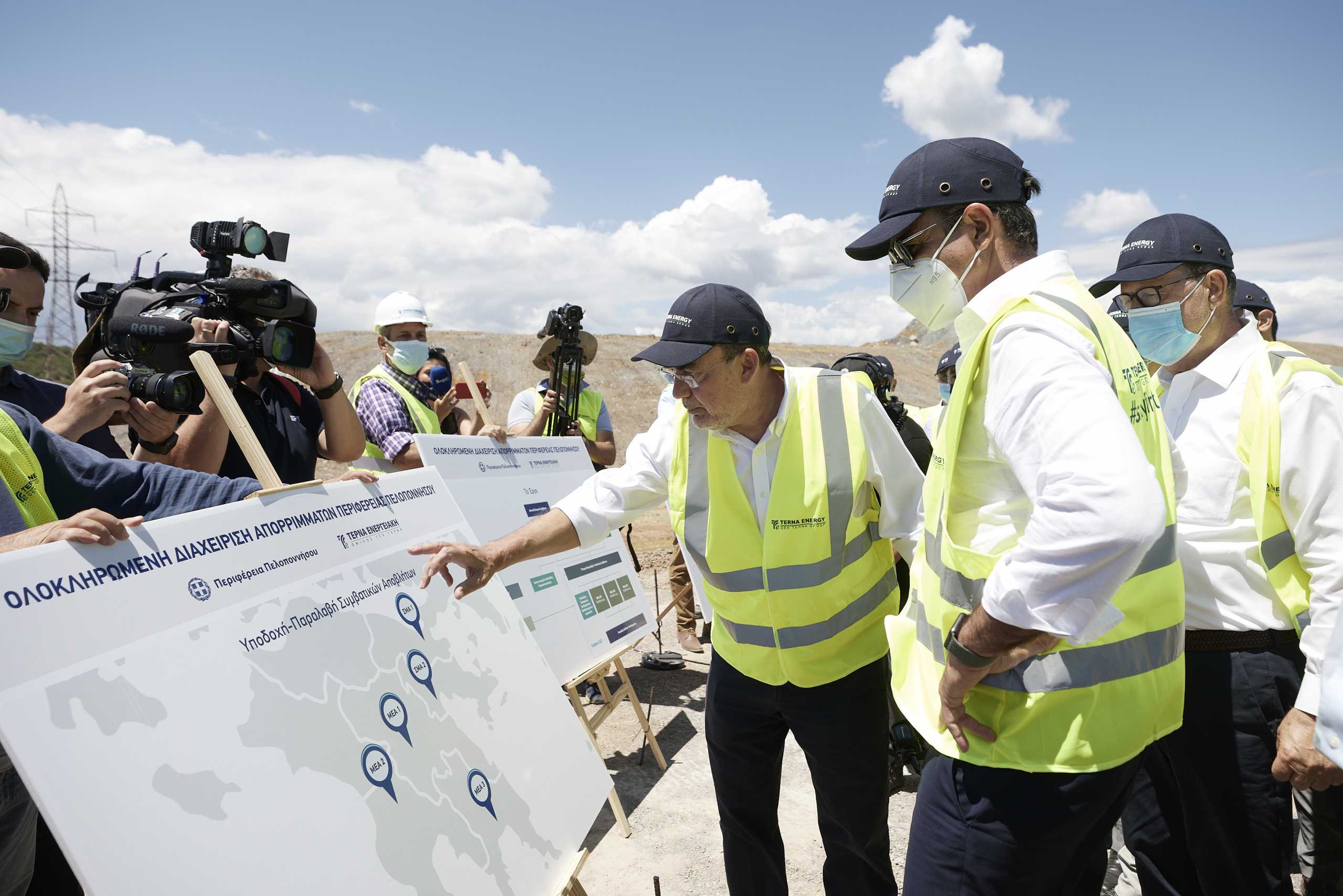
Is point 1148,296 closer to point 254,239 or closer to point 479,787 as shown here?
point 479,787

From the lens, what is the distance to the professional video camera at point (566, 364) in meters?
4.75

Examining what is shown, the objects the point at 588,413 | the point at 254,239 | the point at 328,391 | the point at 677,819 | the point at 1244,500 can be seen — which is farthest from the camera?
the point at 588,413

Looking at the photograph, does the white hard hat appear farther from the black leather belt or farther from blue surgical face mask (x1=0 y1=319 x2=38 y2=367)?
the black leather belt

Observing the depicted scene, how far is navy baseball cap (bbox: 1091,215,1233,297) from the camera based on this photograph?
2.38m

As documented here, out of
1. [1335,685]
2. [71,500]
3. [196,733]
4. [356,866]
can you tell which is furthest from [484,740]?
[1335,685]

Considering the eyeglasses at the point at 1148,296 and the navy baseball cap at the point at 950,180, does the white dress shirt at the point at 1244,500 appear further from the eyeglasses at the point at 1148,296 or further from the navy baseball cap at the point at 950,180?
the navy baseball cap at the point at 950,180

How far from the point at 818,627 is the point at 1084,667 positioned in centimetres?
90

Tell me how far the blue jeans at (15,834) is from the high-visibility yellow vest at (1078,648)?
2009 millimetres

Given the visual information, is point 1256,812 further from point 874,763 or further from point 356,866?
point 356,866

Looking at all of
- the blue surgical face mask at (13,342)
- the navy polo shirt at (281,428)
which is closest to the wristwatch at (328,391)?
the navy polo shirt at (281,428)

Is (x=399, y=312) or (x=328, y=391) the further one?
(x=399, y=312)

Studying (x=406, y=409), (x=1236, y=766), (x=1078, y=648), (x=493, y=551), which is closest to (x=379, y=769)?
(x=493, y=551)

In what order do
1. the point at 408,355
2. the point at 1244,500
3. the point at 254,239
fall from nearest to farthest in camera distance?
the point at 1244,500, the point at 254,239, the point at 408,355

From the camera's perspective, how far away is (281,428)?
3.20 m
